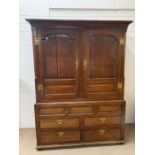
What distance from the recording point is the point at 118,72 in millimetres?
2523

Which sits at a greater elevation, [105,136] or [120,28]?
[120,28]

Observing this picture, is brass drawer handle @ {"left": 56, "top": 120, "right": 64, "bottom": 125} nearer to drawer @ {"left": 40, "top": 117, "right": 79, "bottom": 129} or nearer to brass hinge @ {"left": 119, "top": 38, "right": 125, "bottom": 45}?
drawer @ {"left": 40, "top": 117, "right": 79, "bottom": 129}

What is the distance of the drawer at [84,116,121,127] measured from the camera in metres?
2.54

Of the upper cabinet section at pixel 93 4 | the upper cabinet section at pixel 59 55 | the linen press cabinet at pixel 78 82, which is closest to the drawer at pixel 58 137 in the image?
the linen press cabinet at pixel 78 82

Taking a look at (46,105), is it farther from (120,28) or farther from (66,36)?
(120,28)

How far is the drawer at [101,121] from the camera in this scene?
254 centimetres

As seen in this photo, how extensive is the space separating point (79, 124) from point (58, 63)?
0.87 metres

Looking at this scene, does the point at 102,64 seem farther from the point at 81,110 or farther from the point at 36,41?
the point at 36,41

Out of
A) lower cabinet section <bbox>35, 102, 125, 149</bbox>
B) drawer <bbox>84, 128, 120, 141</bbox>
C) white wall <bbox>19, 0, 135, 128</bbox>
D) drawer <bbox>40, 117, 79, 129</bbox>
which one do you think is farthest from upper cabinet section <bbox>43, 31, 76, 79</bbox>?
drawer <bbox>84, 128, 120, 141</bbox>

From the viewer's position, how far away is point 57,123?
8.20ft

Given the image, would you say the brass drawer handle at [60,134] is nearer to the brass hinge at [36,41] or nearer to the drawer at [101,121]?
the drawer at [101,121]
